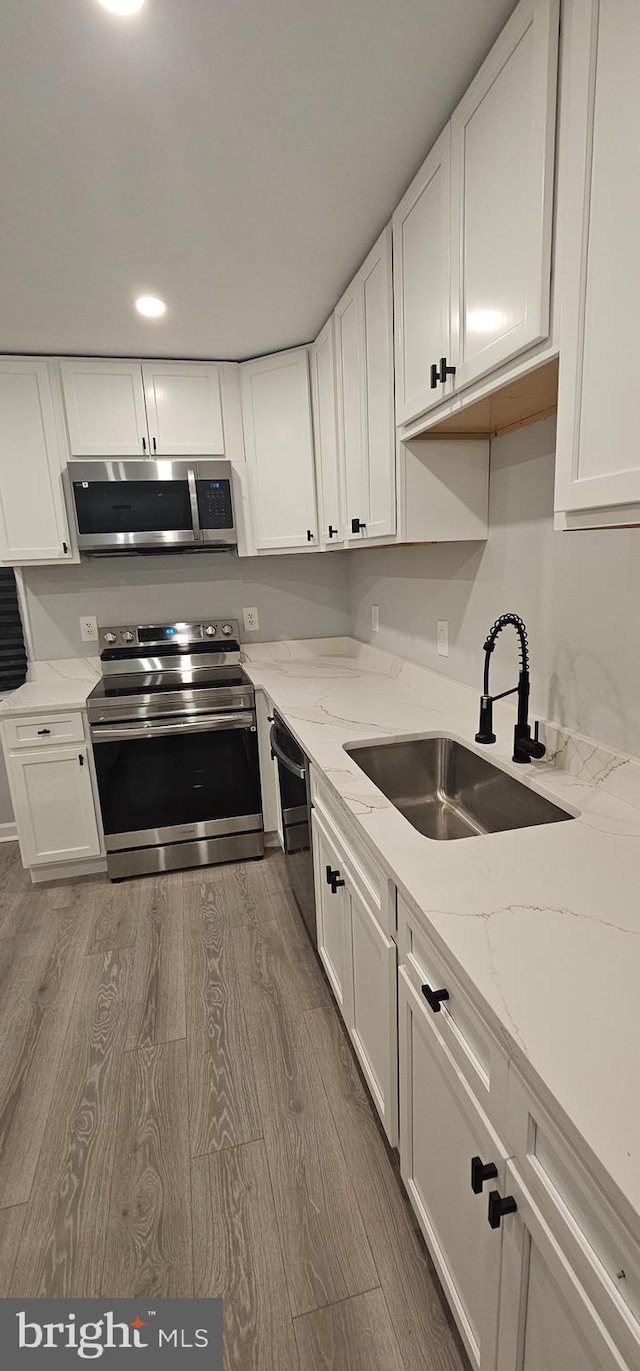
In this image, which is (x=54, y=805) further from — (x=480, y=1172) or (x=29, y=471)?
(x=480, y=1172)

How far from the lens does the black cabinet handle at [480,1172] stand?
79 cm

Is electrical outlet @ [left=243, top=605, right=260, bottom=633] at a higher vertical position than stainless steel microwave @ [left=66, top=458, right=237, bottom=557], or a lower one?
lower

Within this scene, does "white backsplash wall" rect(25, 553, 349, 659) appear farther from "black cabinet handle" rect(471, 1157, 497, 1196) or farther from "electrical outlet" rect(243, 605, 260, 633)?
"black cabinet handle" rect(471, 1157, 497, 1196)

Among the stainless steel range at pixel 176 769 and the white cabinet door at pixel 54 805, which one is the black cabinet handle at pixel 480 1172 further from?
the white cabinet door at pixel 54 805

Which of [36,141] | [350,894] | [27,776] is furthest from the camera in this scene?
[27,776]

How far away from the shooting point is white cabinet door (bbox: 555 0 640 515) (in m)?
0.82

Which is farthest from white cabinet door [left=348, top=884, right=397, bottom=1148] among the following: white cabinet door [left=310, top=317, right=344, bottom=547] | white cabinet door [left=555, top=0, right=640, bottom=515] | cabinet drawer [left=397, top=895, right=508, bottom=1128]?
white cabinet door [left=310, top=317, right=344, bottom=547]

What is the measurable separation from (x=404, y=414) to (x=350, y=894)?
133 centimetres

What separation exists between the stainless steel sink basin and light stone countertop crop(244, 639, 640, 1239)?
0.17 ft

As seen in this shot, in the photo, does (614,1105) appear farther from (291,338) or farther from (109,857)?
(291,338)

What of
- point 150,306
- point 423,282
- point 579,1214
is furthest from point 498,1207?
point 150,306

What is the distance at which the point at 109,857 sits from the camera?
2730mm

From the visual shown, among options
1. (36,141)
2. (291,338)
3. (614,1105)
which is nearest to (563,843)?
(614,1105)

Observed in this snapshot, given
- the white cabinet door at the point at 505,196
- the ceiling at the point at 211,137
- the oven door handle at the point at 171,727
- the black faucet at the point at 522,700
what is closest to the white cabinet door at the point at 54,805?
the oven door handle at the point at 171,727
